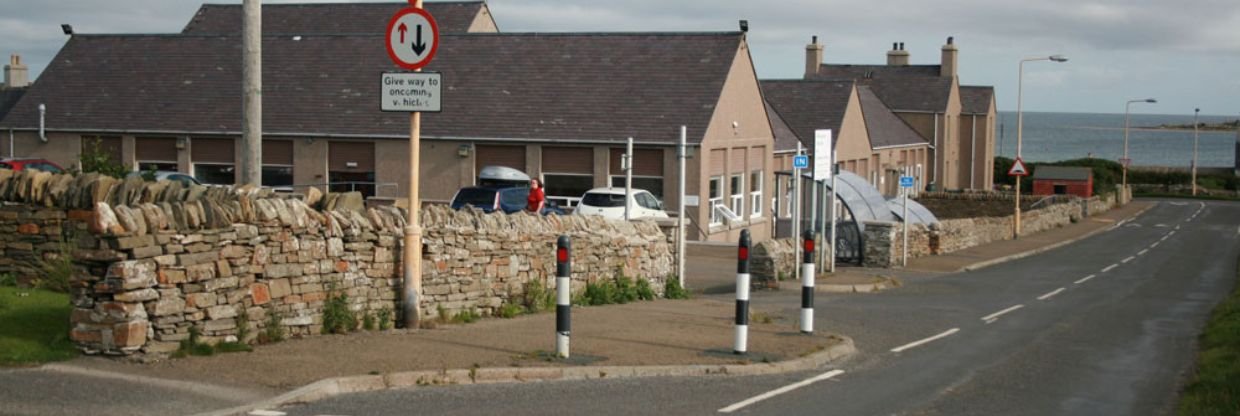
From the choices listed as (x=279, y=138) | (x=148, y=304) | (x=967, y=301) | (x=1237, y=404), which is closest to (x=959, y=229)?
(x=967, y=301)

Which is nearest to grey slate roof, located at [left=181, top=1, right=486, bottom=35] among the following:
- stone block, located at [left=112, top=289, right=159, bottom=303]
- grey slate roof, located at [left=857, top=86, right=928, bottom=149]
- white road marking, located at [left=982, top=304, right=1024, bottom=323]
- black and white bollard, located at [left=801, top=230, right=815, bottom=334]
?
grey slate roof, located at [left=857, top=86, right=928, bottom=149]

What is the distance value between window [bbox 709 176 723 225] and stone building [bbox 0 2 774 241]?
9cm

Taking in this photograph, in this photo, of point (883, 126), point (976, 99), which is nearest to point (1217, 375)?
point (883, 126)

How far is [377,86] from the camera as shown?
40250 millimetres

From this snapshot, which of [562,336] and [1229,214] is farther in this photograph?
[1229,214]

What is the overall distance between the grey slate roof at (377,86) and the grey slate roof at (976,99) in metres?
45.9

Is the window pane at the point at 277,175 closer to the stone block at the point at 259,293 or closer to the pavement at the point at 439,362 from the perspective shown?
the pavement at the point at 439,362

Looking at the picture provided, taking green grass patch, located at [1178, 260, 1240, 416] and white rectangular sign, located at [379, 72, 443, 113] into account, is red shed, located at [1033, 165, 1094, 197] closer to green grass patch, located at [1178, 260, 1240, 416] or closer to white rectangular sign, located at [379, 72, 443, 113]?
green grass patch, located at [1178, 260, 1240, 416]

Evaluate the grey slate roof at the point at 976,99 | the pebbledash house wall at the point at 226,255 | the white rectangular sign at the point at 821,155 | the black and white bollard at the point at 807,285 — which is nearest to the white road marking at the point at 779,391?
the black and white bollard at the point at 807,285

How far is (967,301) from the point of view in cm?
2400

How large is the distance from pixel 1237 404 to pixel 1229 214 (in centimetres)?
7177

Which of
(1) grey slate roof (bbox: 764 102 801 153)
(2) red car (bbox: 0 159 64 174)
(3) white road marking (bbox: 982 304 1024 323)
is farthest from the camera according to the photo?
(1) grey slate roof (bbox: 764 102 801 153)

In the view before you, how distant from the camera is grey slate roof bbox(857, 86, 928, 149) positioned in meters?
62.2

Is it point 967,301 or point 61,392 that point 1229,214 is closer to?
point 967,301
